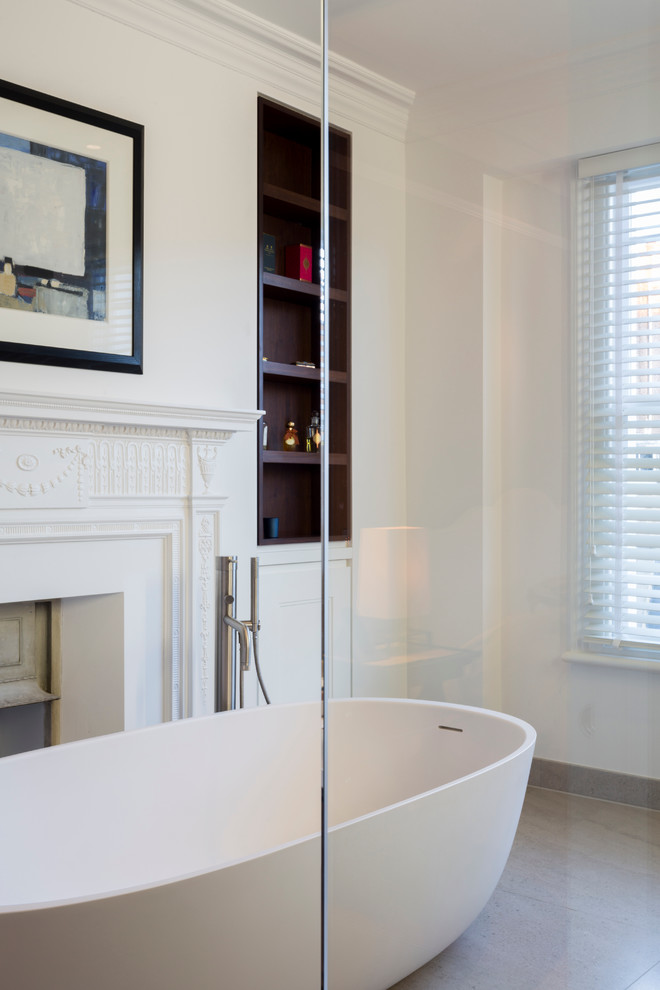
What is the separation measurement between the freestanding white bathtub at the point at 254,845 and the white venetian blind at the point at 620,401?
0.32ft

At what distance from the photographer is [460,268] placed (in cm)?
51

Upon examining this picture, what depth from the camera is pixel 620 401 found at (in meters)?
0.45

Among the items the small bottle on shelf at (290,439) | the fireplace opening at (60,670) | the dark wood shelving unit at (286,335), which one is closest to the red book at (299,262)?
the dark wood shelving unit at (286,335)

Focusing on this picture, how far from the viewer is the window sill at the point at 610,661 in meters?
0.43

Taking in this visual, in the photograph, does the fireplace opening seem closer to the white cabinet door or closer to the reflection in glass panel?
the white cabinet door

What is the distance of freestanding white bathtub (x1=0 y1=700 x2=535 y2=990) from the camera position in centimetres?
57

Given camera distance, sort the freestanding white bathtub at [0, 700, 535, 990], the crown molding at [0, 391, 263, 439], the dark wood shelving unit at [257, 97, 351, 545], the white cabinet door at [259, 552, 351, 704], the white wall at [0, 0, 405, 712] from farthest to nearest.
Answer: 1. the dark wood shelving unit at [257, 97, 351, 545]
2. the white cabinet door at [259, 552, 351, 704]
3. the white wall at [0, 0, 405, 712]
4. the crown molding at [0, 391, 263, 439]
5. the freestanding white bathtub at [0, 700, 535, 990]

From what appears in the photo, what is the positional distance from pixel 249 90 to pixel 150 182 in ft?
1.47

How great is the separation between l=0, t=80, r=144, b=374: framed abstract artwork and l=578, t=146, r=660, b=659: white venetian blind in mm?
1646

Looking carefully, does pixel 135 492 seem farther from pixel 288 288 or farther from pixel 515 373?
pixel 515 373

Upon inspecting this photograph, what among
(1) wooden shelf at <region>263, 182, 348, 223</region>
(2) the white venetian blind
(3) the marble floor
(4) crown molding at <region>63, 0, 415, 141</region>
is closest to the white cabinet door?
(1) wooden shelf at <region>263, 182, 348, 223</region>

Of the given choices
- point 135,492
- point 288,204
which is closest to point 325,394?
point 135,492

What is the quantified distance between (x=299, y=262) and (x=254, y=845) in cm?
169

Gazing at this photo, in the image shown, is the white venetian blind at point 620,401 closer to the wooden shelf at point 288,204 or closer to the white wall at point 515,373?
the white wall at point 515,373
